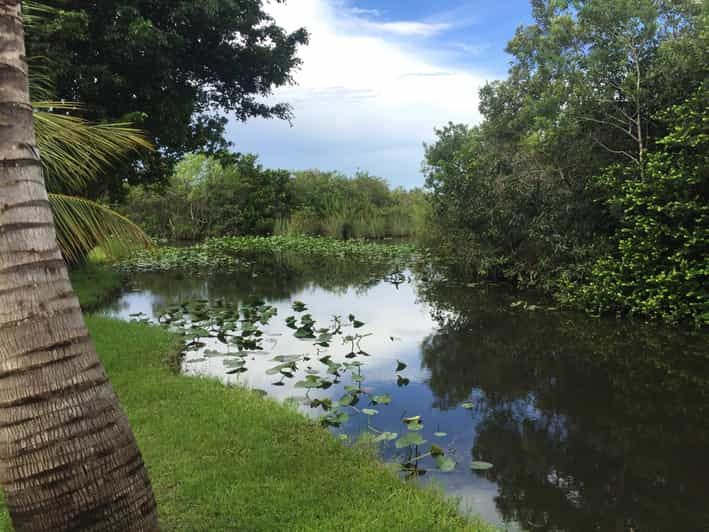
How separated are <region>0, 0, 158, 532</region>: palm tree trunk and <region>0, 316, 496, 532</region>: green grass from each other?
40.0 inches

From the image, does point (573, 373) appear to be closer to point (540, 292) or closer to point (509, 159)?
point (540, 292)

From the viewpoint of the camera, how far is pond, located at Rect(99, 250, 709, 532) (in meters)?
4.57

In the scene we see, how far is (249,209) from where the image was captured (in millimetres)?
35250

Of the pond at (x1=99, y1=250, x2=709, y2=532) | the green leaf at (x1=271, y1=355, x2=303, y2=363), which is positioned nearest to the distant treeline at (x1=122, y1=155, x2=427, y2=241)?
the pond at (x1=99, y1=250, x2=709, y2=532)

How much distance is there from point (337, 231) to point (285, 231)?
349cm

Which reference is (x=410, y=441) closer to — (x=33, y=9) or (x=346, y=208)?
(x=33, y=9)

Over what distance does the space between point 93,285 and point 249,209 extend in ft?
68.4

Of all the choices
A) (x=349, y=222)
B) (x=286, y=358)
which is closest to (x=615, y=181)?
(x=286, y=358)

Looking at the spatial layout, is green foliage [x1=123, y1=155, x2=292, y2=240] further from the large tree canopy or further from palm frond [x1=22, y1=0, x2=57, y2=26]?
palm frond [x1=22, y1=0, x2=57, y2=26]

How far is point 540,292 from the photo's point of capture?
1412 cm

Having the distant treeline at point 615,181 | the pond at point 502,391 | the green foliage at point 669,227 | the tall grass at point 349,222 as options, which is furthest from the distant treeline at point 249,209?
the green foliage at point 669,227

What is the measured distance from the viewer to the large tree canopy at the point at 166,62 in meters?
10.6

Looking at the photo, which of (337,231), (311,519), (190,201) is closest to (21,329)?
(311,519)

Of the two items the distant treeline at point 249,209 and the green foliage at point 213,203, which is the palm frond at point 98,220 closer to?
the distant treeline at point 249,209
